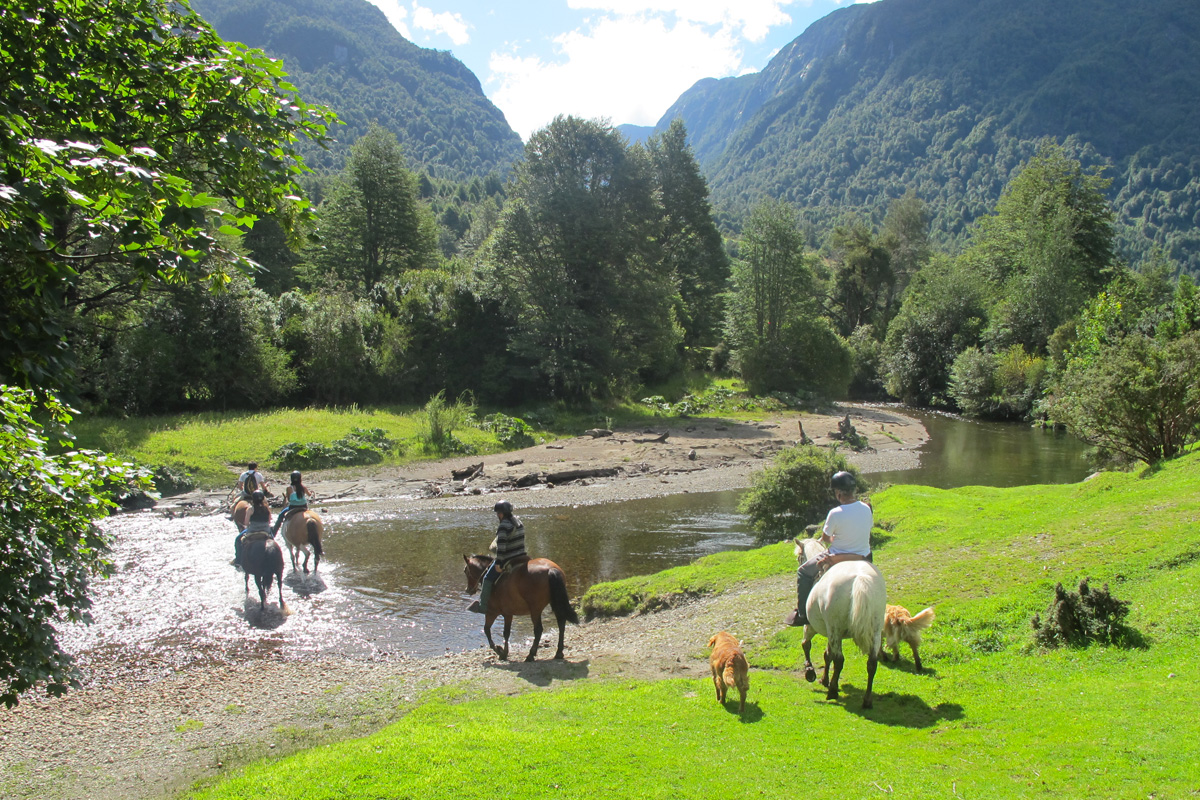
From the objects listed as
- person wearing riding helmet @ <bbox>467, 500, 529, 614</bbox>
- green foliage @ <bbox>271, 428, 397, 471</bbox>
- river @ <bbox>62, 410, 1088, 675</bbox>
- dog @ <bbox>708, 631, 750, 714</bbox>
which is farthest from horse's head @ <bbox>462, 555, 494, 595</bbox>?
green foliage @ <bbox>271, 428, 397, 471</bbox>

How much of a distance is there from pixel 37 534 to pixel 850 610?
7.50 m

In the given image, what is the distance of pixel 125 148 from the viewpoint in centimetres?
477

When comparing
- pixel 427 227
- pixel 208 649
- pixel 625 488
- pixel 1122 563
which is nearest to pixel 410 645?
pixel 208 649

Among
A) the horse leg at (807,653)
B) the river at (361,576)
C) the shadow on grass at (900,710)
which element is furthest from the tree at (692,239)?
the shadow on grass at (900,710)

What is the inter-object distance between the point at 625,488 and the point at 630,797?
21.3 m

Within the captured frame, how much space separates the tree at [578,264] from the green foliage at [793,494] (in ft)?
86.6

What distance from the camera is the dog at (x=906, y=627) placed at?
28.0ft

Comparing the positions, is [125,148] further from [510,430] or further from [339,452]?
[510,430]

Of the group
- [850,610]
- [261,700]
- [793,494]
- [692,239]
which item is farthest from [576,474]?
[692,239]

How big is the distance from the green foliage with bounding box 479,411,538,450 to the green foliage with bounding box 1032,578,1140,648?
1128 inches

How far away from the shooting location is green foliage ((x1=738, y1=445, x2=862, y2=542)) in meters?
17.7

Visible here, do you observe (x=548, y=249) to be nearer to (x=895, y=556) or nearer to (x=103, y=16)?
(x=895, y=556)

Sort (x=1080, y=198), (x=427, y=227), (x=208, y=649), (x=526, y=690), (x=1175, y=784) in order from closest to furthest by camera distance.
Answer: (x=1175, y=784), (x=526, y=690), (x=208, y=649), (x=1080, y=198), (x=427, y=227)

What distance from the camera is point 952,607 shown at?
32.2 ft
